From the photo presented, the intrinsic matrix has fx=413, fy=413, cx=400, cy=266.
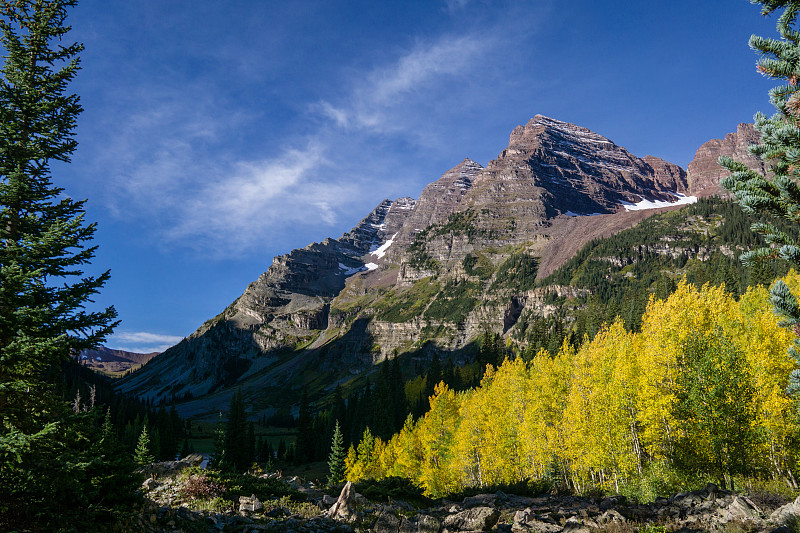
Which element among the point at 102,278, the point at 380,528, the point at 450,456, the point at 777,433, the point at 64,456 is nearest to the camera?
the point at 64,456

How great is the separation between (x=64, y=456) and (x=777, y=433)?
3696 cm

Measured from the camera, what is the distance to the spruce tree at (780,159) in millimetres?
10438

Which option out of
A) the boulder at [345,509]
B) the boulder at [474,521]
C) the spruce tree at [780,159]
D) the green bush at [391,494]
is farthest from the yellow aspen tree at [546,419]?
the spruce tree at [780,159]

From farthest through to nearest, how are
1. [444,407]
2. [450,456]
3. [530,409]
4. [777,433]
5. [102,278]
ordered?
[444,407] → [450,456] → [530,409] → [777,433] → [102,278]

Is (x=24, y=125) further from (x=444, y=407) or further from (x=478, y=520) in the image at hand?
(x=444, y=407)

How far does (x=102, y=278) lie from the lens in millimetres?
14719

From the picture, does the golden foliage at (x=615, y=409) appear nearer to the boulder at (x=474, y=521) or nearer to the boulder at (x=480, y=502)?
the boulder at (x=480, y=502)

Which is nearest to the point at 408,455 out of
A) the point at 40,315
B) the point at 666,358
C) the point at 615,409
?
the point at 615,409

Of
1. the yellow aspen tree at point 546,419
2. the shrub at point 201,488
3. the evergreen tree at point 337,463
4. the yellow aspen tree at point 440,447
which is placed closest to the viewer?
the shrub at point 201,488

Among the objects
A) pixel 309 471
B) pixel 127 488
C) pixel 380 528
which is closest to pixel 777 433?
pixel 380 528

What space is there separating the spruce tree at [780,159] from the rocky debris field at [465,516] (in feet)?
28.7

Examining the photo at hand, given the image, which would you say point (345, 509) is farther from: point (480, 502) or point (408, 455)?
point (408, 455)

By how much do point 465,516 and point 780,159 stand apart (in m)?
20.2

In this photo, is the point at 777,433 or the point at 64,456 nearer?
the point at 64,456
